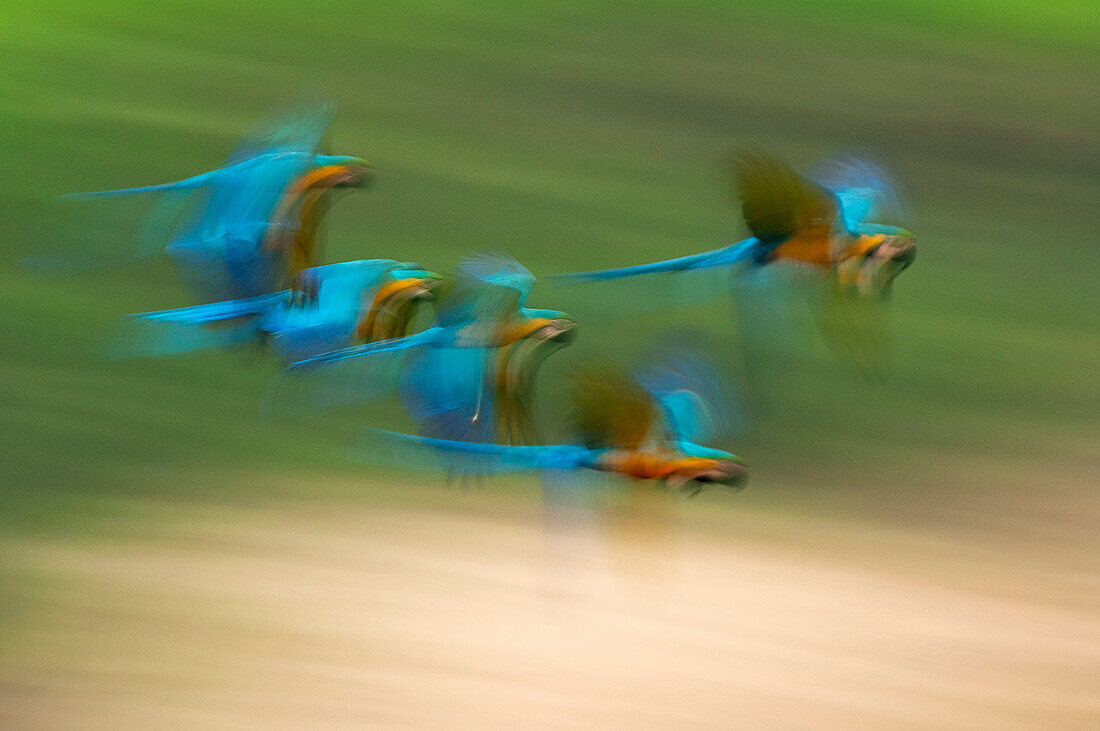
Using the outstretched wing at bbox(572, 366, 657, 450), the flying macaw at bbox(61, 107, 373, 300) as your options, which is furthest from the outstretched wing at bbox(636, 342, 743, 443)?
the flying macaw at bbox(61, 107, 373, 300)

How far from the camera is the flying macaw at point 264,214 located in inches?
14.0

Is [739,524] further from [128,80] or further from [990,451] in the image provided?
[128,80]

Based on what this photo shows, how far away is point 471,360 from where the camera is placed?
341 mm

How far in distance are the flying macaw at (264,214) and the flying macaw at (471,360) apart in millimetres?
41

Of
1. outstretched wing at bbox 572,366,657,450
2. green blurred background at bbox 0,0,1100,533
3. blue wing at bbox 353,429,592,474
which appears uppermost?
green blurred background at bbox 0,0,1100,533

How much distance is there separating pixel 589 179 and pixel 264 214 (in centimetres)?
77

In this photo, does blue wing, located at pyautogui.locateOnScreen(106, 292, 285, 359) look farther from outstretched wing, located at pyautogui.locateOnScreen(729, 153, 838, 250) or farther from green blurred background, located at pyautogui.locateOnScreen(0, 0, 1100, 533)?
green blurred background, located at pyautogui.locateOnScreen(0, 0, 1100, 533)

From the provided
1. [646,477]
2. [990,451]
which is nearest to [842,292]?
[646,477]

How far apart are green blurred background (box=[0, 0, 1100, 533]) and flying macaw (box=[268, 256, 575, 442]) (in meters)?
0.52

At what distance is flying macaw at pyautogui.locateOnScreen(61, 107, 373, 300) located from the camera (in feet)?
1.17

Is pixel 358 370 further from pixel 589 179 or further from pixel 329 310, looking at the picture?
pixel 589 179

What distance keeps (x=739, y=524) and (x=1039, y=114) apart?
0.64 metres

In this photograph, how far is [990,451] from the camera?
36.8 inches

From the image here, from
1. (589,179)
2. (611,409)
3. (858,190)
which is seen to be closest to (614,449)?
(611,409)
